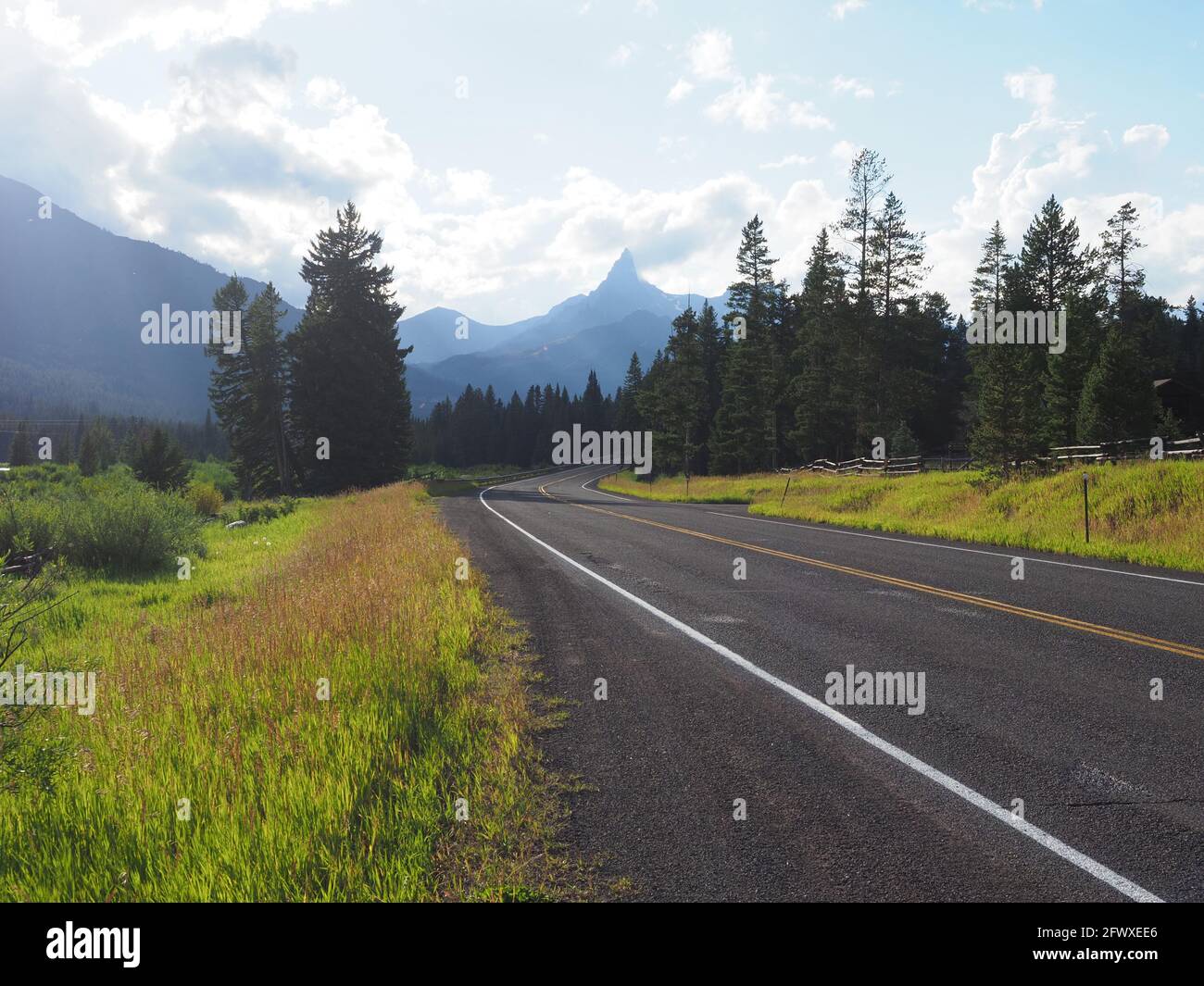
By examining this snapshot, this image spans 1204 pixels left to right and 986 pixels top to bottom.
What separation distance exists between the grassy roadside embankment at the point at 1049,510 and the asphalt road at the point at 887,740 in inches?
141

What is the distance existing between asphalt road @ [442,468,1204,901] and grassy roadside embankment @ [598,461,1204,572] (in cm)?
358

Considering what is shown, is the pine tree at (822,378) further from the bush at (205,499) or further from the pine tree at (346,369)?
the bush at (205,499)

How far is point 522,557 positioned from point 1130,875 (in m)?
12.4

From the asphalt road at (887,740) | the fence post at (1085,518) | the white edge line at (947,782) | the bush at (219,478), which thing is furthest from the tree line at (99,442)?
the fence post at (1085,518)

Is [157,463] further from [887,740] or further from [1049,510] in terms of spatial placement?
[887,740]

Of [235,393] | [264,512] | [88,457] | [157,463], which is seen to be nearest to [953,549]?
[264,512]

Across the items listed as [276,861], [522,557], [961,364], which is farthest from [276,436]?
[961,364]

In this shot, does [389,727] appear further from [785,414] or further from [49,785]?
[785,414]

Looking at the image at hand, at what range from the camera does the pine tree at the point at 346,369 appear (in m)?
42.8

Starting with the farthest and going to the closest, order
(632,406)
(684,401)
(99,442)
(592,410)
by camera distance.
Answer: (592,410) → (99,442) → (632,406) → (684,401)

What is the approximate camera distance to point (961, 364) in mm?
73250

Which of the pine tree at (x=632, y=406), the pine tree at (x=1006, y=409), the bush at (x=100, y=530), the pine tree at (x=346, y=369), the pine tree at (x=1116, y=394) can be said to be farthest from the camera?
the pine tree at (x=632, y=406)

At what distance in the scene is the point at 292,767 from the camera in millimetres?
4320

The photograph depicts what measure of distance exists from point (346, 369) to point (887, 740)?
4307 cm
